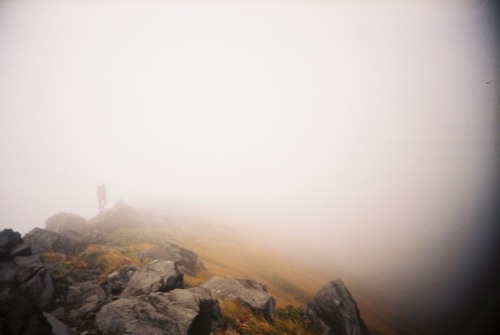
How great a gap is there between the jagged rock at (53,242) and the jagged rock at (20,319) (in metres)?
14.6

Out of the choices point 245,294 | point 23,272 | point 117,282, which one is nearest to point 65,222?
point 23,272

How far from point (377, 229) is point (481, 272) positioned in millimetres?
19615

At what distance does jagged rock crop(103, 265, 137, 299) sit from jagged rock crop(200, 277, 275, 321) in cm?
445

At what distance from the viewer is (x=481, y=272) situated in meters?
32.9

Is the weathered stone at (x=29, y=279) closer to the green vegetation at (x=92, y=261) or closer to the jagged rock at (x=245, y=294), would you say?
the green vegetation at (x=92, y=261)

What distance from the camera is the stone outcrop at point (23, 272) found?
9234mm

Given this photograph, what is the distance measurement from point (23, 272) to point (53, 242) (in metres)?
9.24

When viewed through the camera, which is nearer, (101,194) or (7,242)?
(7,242)

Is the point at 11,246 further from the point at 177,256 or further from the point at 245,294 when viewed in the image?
the point at 245,294

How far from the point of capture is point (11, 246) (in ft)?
39.1

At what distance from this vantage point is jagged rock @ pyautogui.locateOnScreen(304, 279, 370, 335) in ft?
40.2

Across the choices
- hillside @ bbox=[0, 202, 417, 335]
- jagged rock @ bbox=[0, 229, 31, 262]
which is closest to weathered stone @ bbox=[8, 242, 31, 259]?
jagged rock @ bbox=[0, 229, 31, 262]

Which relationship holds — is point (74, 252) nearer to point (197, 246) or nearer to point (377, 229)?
point (197, 246)

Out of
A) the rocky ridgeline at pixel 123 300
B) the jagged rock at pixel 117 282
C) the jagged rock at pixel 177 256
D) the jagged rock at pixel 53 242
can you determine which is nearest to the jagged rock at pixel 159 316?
the rocky ridgeline at pixel 123 300
